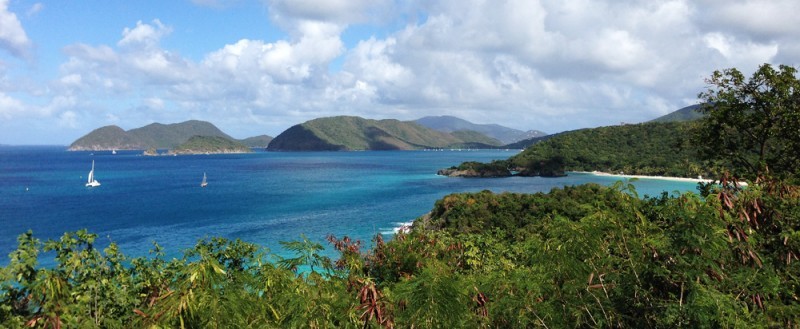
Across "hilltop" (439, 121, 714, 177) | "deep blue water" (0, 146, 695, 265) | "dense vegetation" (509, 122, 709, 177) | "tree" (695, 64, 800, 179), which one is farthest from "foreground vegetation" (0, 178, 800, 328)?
"dense vegetation" (509, 122, 709, 177)

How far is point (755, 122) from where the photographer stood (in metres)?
12.9

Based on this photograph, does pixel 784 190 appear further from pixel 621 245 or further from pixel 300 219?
pixel 300 219

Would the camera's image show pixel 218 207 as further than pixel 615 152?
No

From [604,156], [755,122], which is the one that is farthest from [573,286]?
[604,156]

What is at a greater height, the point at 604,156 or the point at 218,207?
the point at 604,156

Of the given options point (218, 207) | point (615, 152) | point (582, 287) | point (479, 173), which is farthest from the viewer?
point (615, 152)

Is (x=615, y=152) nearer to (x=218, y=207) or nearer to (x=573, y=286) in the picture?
(x=218, y=207)

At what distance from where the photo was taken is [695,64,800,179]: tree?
12.0 meters

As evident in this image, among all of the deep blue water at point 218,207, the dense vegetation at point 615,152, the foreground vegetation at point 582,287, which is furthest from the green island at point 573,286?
the dense vegetation at point 615,152

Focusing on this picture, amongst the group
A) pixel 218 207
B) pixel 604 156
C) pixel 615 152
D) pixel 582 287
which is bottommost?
pixel 218 207

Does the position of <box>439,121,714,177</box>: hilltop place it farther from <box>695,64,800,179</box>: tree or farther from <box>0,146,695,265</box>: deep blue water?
<box>695,64,800,179</box>: tree

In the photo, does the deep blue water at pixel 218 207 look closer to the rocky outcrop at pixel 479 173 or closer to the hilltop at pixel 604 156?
the rocky outcrop at pixel 479 173

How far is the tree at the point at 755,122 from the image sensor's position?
1198 centimetres

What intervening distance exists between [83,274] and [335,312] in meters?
5.44
